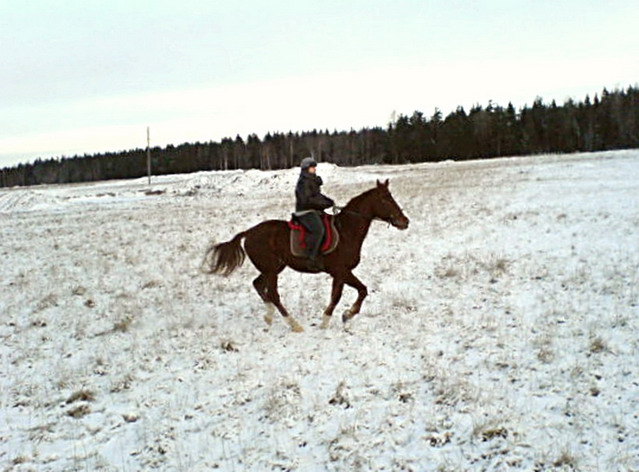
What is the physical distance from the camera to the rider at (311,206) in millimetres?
8523

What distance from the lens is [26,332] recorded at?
920cm

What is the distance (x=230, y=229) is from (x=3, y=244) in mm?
8283

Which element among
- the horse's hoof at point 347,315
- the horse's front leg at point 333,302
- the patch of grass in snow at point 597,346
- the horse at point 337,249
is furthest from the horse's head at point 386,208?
the patch of grass in snow at point 597,346

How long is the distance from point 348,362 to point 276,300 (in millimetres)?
2183

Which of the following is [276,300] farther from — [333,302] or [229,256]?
[229,256]

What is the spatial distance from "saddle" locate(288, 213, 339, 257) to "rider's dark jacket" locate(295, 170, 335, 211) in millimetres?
227

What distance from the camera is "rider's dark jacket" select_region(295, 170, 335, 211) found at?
858 centimetres

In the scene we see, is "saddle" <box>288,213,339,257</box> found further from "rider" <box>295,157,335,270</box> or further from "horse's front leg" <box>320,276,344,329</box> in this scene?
"horse's front leg" <box>320,276,344,329</box>

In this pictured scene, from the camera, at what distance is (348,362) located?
7.11 metres

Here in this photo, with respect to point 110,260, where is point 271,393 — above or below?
below

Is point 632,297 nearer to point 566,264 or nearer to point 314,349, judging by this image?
point 566,264

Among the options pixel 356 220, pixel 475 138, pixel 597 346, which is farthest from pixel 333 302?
pixel 475 138

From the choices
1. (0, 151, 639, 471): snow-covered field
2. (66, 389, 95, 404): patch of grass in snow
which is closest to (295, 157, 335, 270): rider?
(0, 151, 639, 471): snow-covered field

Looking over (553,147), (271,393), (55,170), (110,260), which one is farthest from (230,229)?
(55,170)
